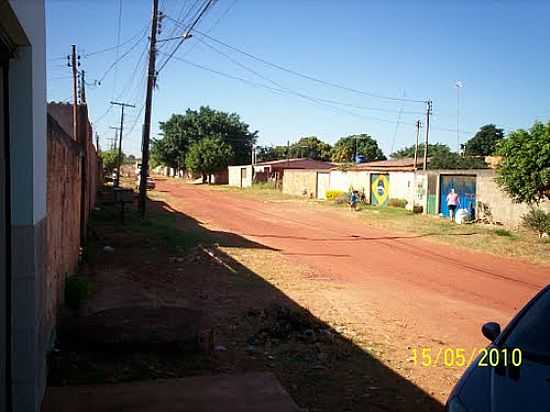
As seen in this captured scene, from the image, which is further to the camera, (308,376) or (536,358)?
(308,376)

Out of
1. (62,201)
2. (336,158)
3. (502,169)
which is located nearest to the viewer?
(62,201)

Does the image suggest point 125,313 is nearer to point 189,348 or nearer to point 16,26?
point 189,348

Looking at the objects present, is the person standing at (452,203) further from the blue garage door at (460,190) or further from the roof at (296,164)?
the roof at (296,164)

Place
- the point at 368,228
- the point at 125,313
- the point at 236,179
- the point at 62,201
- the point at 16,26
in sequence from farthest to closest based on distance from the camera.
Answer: the point at 236,179, the point at 368,228, the point at 62,201, the point at 125,313, the point at 16,26

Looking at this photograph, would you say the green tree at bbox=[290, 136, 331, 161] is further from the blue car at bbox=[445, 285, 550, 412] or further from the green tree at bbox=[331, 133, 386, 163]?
the blue car at bbox=[445, 285, 550, 412]

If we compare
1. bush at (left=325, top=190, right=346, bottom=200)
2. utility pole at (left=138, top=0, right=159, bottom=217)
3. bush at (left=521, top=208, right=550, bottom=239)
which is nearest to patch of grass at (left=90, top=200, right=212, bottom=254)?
utility pole at (left=138, top=0, right=159, bottom=217)

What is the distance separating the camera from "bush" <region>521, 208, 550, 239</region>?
1709 cm

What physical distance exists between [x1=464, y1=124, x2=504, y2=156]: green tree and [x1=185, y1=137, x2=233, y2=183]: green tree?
3248 centimetres

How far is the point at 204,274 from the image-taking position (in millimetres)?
10430

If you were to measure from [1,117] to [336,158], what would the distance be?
8247 centimetres

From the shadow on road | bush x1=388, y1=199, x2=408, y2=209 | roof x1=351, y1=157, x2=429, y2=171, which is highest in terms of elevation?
roof x1=351, y1=157, x2=429, y2=171

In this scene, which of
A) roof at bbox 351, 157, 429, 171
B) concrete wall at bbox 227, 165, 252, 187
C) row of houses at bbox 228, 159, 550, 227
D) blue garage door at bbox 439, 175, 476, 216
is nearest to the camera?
row of houses at bbox 228, 159, 550, 227

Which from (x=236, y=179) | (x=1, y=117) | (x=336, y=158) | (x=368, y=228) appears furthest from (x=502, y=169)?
(x=336, y=158)

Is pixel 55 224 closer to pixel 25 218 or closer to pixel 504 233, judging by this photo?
pixel 25 218
